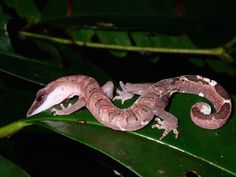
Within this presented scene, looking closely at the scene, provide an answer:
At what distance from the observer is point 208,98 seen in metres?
3.36

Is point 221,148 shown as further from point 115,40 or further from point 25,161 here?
point 115,40

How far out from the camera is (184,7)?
5160 millimetres

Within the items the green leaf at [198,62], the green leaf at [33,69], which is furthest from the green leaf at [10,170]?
the green leaf at [198,62]

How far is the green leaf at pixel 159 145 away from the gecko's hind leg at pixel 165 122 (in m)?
0.04

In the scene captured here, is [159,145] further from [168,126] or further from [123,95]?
[123,95]

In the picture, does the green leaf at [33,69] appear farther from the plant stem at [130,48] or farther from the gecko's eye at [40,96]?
the plant stem at [130,48]

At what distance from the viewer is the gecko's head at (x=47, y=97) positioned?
342 centimetres

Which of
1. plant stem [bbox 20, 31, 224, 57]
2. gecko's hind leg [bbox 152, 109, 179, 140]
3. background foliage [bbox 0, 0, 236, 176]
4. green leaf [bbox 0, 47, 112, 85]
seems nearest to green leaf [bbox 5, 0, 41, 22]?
background foliage [bbox 0, 0, 236, 176]

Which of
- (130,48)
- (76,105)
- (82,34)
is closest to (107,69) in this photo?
(130,48)

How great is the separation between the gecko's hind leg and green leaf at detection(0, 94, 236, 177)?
0.04 m

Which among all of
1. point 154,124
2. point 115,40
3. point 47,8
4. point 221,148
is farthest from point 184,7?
point 221,148

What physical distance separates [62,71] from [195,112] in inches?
50.4

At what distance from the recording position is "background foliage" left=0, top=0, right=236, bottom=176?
2607 millimetres

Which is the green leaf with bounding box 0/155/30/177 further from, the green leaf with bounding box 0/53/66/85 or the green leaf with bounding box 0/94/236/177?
the green leaf with bounding box 0/53/66/85
